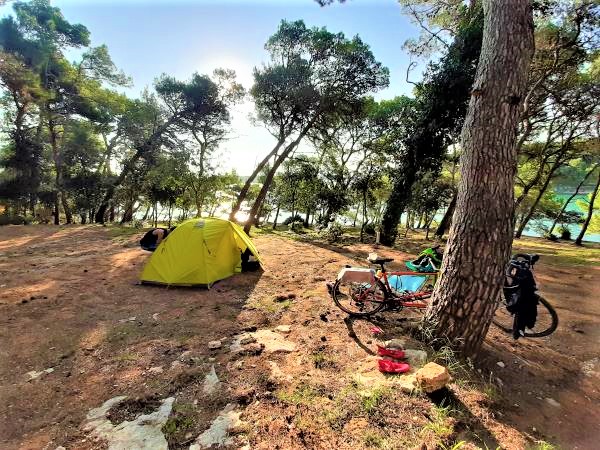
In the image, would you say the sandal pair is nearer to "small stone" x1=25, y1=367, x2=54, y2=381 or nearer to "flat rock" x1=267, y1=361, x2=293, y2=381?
"flat rock" x1=267, y1=361, x2=293, y2=381

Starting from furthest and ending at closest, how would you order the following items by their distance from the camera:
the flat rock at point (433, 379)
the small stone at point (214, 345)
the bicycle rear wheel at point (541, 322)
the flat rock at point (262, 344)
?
the bicycle rear wheel at point (541, 322) < the small stone at point (214, 345) < the flat rock at point (262, 344) < the flat rock at point (433, 379)

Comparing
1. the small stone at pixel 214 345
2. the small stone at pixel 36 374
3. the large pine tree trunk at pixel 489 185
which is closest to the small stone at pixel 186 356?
the small stone at pixel 214 345

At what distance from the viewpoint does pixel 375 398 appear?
2.83 m

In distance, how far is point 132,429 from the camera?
101 inches

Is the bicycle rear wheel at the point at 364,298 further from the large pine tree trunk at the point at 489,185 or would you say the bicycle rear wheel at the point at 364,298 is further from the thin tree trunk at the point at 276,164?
the thin tree trunk at the point at 276,164

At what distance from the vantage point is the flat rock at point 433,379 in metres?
2.85

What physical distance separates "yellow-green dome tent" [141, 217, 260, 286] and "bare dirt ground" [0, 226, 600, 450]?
0.30 metres

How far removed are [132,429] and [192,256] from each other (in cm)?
408

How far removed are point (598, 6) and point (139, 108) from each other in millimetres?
21041

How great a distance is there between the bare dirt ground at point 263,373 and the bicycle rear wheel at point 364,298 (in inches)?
7.8

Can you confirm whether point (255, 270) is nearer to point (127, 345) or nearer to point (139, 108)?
point (127, 345)

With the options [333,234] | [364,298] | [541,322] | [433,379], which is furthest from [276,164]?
[433,379]

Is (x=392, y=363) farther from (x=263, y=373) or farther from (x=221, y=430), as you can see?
(x=221, y=430)

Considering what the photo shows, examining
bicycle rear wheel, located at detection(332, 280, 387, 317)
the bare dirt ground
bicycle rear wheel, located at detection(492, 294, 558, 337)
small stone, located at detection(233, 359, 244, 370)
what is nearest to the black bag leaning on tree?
bicycle rear wheel, located at detection(492, 294, 558, 337)
